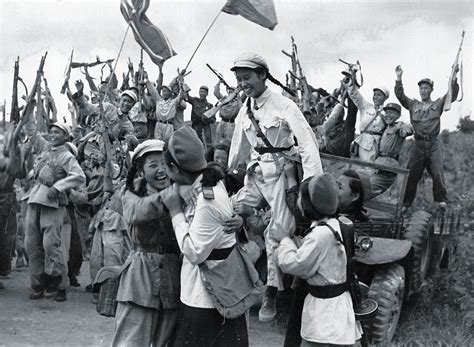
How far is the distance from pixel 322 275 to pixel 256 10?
4.11 meters

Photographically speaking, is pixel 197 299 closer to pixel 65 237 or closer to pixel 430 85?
pixel 65 237

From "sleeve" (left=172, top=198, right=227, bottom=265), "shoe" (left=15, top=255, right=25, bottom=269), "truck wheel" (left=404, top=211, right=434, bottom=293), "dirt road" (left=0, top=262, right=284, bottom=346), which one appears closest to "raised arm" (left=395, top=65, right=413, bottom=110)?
"truck wheel" (left=404, top=211, right=434, bottom=293)

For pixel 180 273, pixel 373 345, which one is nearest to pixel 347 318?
pixel 180 273

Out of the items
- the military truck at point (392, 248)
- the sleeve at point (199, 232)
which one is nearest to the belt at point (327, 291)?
the sleeve at point (199, 232)

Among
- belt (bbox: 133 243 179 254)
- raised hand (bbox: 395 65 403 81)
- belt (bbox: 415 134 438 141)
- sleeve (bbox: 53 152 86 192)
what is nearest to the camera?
belt (bbox: 133 243 179 254)

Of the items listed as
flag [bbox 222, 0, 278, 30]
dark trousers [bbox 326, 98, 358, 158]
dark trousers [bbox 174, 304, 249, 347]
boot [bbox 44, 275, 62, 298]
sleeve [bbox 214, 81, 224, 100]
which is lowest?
boot [bbox 44, 275, 62, 298]

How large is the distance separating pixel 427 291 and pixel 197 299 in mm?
5494

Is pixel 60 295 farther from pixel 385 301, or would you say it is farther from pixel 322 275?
pixel 322 275

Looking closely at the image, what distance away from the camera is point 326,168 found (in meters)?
7.41

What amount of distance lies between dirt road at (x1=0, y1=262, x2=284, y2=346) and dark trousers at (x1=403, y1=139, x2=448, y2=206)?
4134mm

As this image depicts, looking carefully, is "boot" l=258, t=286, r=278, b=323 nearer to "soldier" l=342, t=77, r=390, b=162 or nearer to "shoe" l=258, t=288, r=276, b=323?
"shoe" l=258, t=288, r=276, b=323

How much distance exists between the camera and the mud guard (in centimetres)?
644

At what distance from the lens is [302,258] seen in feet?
12.5

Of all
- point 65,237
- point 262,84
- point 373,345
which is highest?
point 262,84
